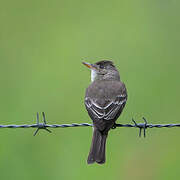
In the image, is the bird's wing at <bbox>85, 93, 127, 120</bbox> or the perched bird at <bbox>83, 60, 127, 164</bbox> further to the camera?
the bird's wing at <bbox>85, 93, 127, 120</bbox>

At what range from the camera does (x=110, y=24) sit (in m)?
13.8

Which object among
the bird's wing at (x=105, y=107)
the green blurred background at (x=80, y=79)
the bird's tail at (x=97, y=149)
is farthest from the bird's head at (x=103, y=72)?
the bird's tail at (x=97, y=149)

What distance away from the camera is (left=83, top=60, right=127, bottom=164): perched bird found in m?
8.32

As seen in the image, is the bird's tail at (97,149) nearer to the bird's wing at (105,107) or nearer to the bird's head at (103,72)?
the bird's wing at (105,107)

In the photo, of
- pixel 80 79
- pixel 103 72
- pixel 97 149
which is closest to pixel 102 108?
pixel 97 149

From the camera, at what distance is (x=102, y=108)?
28.4 ft

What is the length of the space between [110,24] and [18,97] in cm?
347

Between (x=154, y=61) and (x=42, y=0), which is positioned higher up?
(x=42, y=0)

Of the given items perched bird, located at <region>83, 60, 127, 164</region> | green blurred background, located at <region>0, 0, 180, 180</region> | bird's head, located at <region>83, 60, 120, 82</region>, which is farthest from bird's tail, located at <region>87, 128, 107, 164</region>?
bird's head, located at <region>83, 60, 120, 82</region>

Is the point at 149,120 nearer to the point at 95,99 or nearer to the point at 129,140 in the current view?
the point at 129,140

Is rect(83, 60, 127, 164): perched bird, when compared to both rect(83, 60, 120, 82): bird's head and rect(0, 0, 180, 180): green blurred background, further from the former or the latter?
rect(0, 0, 180, 180): green blurred background

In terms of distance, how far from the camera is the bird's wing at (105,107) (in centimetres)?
851

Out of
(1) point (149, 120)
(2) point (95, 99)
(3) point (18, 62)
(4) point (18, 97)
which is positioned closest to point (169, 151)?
(1) point (149, 120)

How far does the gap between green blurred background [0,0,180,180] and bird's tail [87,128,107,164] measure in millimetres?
1519
